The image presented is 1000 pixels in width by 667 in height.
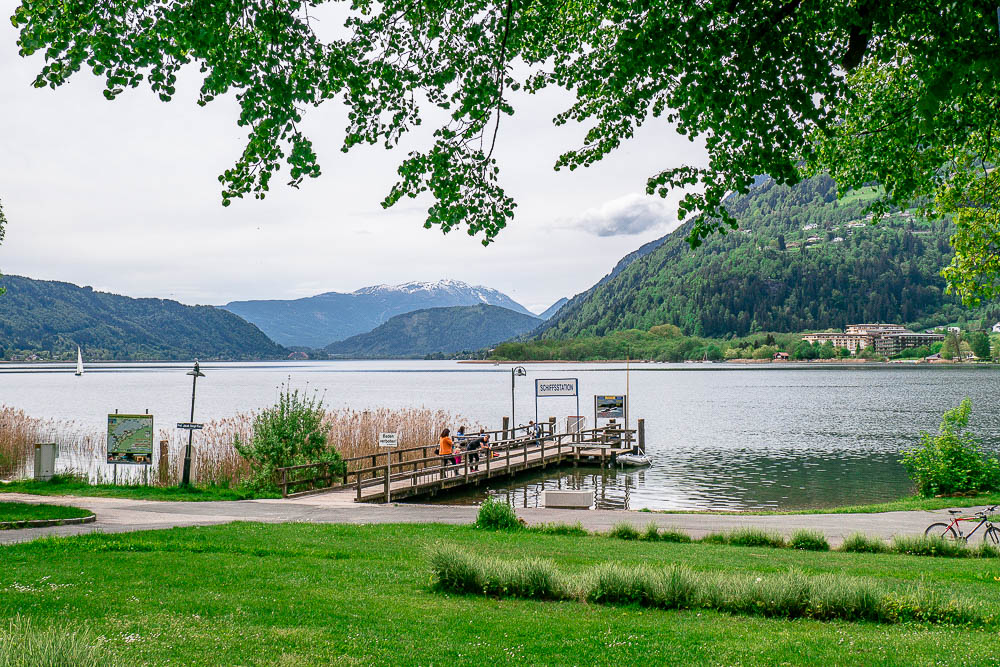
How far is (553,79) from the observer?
8383 millimetres

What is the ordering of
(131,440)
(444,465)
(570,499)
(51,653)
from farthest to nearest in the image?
(444,465), (131,440), (570,499), (51,653)

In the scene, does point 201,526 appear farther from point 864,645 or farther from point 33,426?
point 33,426

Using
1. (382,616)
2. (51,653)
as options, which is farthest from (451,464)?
(51,653)

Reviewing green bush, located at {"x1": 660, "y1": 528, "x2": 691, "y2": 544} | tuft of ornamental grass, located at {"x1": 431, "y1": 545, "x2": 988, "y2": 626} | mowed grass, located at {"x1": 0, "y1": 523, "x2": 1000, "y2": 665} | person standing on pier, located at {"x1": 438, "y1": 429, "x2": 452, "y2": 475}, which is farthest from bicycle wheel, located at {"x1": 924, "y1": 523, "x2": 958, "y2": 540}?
person standing on pier, located at {"x1": 438, "y1": 429, "x2": 452, "y2": 475}

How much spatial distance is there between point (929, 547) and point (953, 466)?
1004cm

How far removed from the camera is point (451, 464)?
84.2ft

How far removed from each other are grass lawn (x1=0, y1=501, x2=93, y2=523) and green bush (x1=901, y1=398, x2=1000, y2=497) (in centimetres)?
2133

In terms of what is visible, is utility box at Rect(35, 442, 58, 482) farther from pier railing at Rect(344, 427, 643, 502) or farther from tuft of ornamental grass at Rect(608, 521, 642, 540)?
tuft of ornamental grass at Rect(608, 521, 642, 540)

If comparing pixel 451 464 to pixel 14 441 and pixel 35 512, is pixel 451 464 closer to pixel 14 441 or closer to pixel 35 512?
pixel 35 512

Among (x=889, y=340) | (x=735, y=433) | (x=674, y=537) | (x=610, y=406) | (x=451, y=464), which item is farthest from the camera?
(x=889, y=340)

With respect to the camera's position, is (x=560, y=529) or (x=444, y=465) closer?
(x=560, y=529)

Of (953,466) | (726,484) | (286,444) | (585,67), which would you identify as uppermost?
(585,67)

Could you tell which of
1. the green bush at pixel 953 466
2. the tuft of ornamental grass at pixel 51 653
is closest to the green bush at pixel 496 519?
the tuft of ornamental grass at pixel 51 653

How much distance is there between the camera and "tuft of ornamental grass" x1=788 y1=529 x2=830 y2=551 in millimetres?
13023
